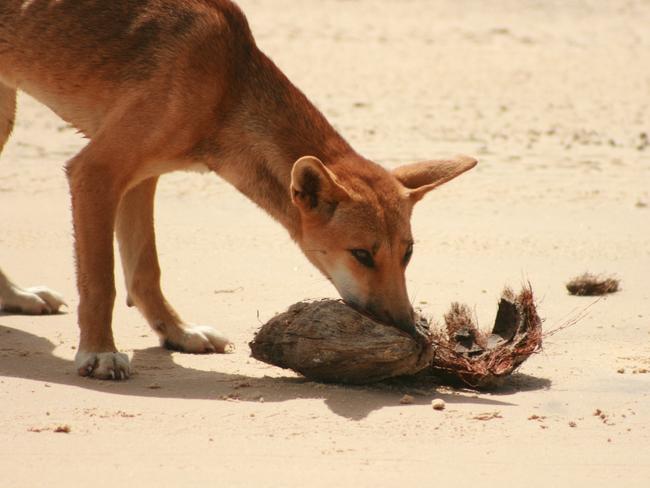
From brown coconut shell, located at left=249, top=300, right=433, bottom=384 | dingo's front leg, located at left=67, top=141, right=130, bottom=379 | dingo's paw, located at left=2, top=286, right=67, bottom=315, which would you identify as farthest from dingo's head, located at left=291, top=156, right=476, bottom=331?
dingo's paw, located at left=2, top=286, right=67, bottom=315

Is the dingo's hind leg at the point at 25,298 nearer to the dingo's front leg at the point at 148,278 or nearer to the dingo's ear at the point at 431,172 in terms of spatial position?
the dingo's front leg at the point at 148,278

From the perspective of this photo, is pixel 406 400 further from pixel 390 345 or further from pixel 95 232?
pixel 95 232

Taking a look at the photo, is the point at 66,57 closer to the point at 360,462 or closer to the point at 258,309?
the point at 258,309

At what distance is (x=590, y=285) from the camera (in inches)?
342

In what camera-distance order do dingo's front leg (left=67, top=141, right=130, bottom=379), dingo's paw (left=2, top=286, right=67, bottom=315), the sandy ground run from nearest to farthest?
the sandy ground
dingo's front leg (left=67, top=141, right=130, bottom=379)
dingo's paw (left=2, top=286, right=67, bottom=315)

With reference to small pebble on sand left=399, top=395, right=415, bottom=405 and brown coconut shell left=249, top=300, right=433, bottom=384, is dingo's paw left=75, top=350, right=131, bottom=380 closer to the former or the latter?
brown coconut shell left=249, top=300, right=433, bottom=384

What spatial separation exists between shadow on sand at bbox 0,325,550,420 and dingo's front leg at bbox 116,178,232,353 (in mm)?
322

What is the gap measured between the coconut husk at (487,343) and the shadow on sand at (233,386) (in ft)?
0.33

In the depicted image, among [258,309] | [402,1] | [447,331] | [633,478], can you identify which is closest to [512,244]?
[258,309]

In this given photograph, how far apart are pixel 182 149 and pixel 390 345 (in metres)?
1.76

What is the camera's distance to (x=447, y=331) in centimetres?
700

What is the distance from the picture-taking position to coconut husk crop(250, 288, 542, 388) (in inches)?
255

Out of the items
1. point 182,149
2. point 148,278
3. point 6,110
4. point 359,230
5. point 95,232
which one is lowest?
Answer: point 148,278

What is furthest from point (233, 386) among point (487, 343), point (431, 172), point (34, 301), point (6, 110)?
point (6, 110)
